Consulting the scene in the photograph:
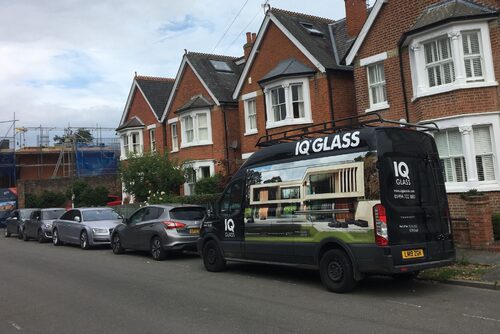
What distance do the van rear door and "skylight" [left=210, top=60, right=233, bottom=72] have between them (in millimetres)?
20627

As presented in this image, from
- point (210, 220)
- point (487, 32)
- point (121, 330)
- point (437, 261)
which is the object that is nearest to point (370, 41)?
point (487, 32)

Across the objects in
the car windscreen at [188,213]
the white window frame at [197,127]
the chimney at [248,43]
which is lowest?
the car windscreen at [188,213]

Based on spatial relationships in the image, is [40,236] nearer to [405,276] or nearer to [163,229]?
[163,229]

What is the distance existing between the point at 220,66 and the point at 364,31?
40.3ft

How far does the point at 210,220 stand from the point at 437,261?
16.6 ft

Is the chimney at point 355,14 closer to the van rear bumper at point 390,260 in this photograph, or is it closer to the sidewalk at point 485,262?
the sidewalk at point 485,262

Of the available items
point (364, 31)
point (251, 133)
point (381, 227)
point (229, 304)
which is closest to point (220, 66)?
point (251, 133)

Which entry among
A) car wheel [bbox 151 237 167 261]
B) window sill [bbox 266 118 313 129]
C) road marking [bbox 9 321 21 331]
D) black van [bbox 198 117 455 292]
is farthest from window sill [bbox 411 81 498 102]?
road marking [bbox 9 321 21 331]

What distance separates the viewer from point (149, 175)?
23.5 metres

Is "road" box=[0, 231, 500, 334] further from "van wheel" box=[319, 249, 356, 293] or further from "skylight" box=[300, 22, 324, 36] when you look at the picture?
"skylight" box=[300, 22, 324, 36]

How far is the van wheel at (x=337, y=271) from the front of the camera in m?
8.14

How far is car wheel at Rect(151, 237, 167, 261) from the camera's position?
1336 cm

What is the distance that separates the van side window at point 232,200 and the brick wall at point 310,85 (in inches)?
392

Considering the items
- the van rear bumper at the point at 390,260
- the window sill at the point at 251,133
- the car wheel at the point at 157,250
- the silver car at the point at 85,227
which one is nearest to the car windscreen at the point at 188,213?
the car wheel at the point at 157,250
